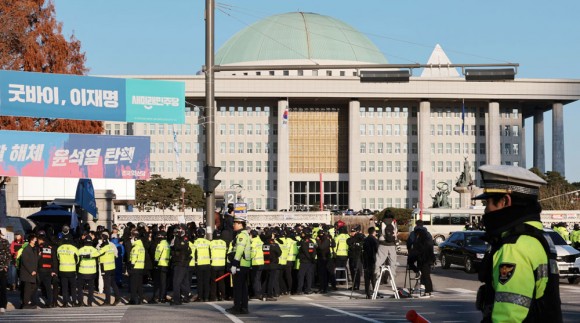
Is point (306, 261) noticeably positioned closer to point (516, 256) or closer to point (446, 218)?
point (516, 256)

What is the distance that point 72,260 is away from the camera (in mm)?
23172

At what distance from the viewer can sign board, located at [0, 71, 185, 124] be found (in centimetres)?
3027

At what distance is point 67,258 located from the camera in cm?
2314

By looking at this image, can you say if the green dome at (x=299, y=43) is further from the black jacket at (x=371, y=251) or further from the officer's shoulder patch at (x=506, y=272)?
the officer's shoulder patch at (x=506, y=272)

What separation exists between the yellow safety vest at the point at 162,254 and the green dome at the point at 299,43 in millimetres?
138949

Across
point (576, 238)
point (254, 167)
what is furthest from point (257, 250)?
point (254, 167)

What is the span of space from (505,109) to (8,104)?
5230 inches

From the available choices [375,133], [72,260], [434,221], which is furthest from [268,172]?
[72,260]

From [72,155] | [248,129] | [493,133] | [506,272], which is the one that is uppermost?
[248,129]

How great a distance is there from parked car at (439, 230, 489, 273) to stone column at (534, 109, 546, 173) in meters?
113

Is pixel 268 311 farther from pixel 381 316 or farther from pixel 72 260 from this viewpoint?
pixel 72 260

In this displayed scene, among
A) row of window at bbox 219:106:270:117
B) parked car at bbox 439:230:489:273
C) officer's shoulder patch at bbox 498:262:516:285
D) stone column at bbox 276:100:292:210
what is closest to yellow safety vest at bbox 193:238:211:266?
parked car at bbox 439:230:489:273

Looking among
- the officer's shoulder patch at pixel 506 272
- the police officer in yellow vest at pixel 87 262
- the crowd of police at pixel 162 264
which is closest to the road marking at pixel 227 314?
the crowd of police at pixel 162 264

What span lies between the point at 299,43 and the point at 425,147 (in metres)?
28.5
